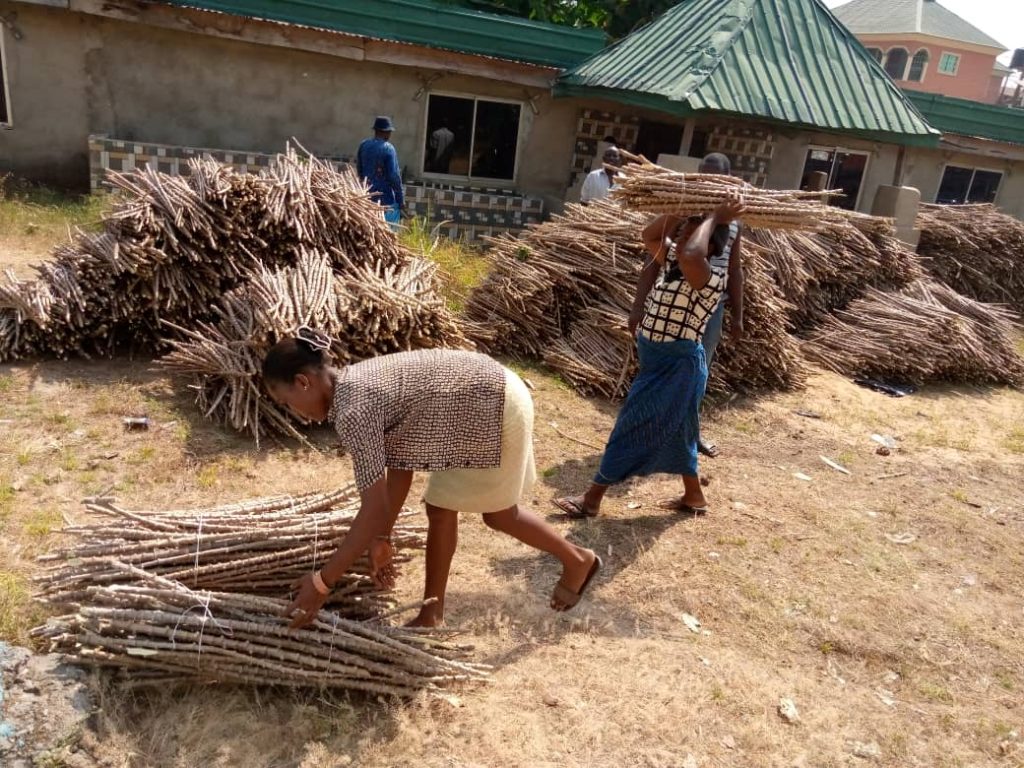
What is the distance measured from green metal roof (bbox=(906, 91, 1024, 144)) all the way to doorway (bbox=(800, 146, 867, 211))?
1.64 m

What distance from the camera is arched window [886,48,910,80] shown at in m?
39.7

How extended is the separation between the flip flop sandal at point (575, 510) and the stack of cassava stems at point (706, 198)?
1642mm

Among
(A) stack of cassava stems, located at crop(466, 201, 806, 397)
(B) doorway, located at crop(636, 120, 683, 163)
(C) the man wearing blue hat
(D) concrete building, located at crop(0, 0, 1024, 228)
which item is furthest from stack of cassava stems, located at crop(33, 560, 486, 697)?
(B) doorway, located at crop(636, 120, 683, 163)

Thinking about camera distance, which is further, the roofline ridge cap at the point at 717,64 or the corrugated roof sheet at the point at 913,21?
the corrugated roof sheet at the point at 913,21

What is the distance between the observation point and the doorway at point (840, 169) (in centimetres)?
1299

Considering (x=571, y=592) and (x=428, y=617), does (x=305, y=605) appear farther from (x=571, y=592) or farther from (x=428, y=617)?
(x=571, y=592)

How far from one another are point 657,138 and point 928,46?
34864 mm

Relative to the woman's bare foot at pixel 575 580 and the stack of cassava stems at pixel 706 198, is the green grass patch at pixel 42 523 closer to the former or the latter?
the woman's bare foot at pixel 575 580

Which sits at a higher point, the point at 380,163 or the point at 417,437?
the point at 380,163

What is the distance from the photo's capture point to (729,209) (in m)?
3.73

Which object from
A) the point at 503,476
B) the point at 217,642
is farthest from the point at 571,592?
the point at 217,642

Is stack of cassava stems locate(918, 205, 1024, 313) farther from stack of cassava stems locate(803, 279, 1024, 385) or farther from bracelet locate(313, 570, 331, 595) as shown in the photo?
bracelet locate(313, 570, 331, 595)

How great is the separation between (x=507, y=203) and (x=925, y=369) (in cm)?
625

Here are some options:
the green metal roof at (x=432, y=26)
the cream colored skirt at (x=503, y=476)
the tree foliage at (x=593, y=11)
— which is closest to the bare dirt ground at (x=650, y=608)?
the cream colored skirt at (x=503, y=476)
